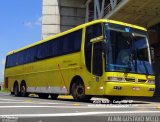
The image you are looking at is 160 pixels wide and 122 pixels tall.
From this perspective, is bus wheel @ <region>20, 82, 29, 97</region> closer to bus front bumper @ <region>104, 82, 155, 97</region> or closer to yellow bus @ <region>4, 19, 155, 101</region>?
yellow bus @ <region>4, 19, 155, 101</region>

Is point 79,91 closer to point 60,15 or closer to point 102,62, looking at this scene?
point 102,62

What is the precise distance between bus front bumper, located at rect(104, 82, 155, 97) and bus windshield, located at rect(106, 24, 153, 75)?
0.54m

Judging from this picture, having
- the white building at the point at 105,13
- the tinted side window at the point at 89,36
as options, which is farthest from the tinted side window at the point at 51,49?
the white building at the point at 105,13

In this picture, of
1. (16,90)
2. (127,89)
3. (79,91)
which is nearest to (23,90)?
(16,90)

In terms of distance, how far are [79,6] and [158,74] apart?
21049 mm

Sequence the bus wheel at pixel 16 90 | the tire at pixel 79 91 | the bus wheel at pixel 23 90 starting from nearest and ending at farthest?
the tire at pixel 79 91
the bus wheel at pixel 23 90
the bus wheel at pixel 16 90

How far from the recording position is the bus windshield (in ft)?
53.5

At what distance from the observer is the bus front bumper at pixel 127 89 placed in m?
16.0

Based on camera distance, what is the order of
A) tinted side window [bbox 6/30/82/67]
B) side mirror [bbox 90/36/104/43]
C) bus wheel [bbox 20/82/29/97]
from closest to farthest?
side mirror [bbox 90/36/104/43]
tinted side window [bbox 6/30/82/67]
bus wheel [bbox 20/82/29/97]

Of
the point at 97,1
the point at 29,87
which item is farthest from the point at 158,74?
the point at 29,87

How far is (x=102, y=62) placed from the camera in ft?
53.6

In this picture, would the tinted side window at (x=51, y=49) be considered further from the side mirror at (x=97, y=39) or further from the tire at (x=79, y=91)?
the tire at (x=79, y=91)

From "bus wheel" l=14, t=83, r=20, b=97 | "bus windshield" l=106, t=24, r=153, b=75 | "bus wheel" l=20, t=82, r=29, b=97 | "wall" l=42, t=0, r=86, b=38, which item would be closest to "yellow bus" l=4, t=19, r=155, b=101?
"bus windshield" l=106, t=24, r=153, b=75

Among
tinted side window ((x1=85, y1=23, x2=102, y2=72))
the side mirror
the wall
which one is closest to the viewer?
the side mirror
